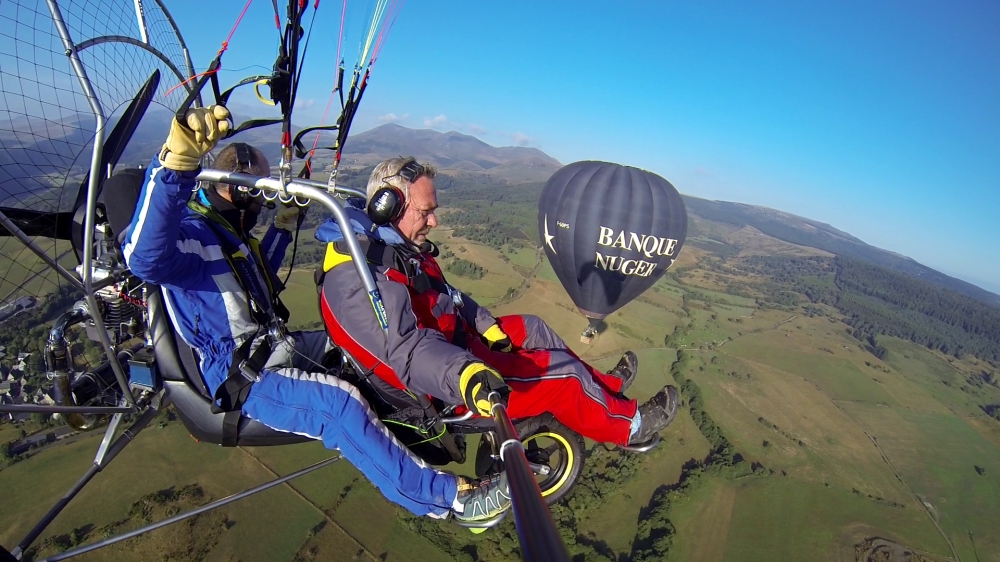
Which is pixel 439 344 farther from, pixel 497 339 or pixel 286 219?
pixel 286 219

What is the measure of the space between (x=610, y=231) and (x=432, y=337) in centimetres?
1057

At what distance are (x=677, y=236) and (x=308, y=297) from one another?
872 inches

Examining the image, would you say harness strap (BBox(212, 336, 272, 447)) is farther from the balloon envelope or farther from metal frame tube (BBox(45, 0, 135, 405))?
the balloon envelope

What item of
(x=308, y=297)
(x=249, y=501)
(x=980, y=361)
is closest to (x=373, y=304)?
(x=249, y=501)

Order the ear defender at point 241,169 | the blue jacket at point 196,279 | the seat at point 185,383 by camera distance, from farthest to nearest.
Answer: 1. the ear defender at point 241,169
2. the seat at point 185,383
3. the blue jacket at point 196,279

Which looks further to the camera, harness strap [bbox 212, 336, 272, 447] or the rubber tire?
the rubber tire

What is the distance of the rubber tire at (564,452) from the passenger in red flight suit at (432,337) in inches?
5.1

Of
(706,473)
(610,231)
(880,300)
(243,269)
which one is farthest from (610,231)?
(880,300)

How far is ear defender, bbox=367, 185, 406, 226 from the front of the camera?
257 centimetres

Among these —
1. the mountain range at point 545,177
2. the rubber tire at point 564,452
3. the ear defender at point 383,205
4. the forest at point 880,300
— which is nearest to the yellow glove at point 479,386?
the ear defender at point 383,205

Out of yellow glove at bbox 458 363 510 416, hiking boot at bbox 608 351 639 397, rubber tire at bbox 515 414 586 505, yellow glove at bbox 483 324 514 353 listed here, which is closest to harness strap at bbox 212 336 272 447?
yellow glove at bbox 458 363 510 416

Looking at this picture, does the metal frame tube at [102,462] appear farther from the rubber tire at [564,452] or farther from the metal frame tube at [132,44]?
the rubber tire at [564,452]

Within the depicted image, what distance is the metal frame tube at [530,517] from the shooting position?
737 millimetres

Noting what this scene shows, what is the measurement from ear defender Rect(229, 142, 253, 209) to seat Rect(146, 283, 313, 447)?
72 cm
